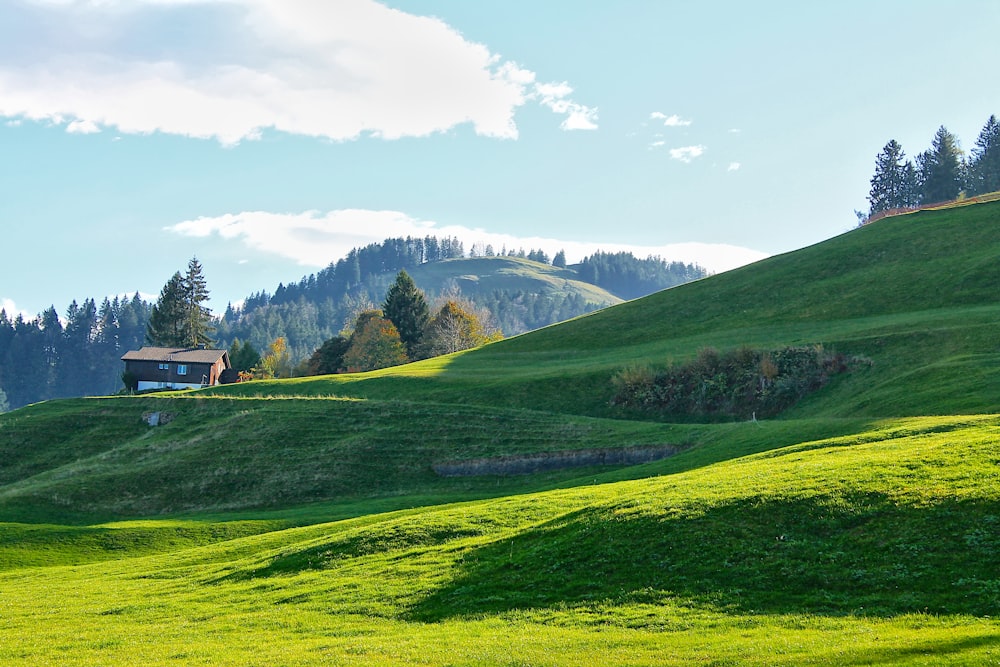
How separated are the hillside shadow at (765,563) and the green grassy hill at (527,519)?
0.08 metres

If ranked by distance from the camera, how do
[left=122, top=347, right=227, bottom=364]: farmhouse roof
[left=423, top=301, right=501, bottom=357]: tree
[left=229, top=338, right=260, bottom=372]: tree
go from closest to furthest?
[left=122, top=347, right=227, bottom=364]: farmhouse roof → [left=423, top=301, right=501, bottom=357]: tree → [left=229, top=338, right=260, bottom=372]: tree

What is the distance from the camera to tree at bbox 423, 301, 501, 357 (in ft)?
415

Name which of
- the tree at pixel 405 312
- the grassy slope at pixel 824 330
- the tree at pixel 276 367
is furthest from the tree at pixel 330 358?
the grassy slope at pixel 824 330

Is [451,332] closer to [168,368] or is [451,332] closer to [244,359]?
[244,359]

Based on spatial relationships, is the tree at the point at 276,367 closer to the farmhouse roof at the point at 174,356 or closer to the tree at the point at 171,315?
the farmhouse roof at the point at 174,356

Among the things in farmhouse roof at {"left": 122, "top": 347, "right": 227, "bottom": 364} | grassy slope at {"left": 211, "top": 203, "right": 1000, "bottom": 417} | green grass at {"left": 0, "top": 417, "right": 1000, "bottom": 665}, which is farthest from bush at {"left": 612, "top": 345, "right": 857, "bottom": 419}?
farmhouse roof at {"left": 122, "top": 347, "right": 227, "bottom": 364}

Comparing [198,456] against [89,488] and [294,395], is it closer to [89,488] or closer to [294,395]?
[89,488]

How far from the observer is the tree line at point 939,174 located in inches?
5901

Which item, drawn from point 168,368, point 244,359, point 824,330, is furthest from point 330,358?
point 824,330

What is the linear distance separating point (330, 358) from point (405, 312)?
14320 mm

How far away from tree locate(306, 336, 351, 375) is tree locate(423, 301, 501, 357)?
13.5 m

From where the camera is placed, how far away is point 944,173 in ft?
492

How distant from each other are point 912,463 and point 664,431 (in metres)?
24.2

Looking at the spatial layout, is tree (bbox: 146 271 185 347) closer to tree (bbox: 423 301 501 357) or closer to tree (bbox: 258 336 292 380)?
tree (bbox: 258 336 292 380)
